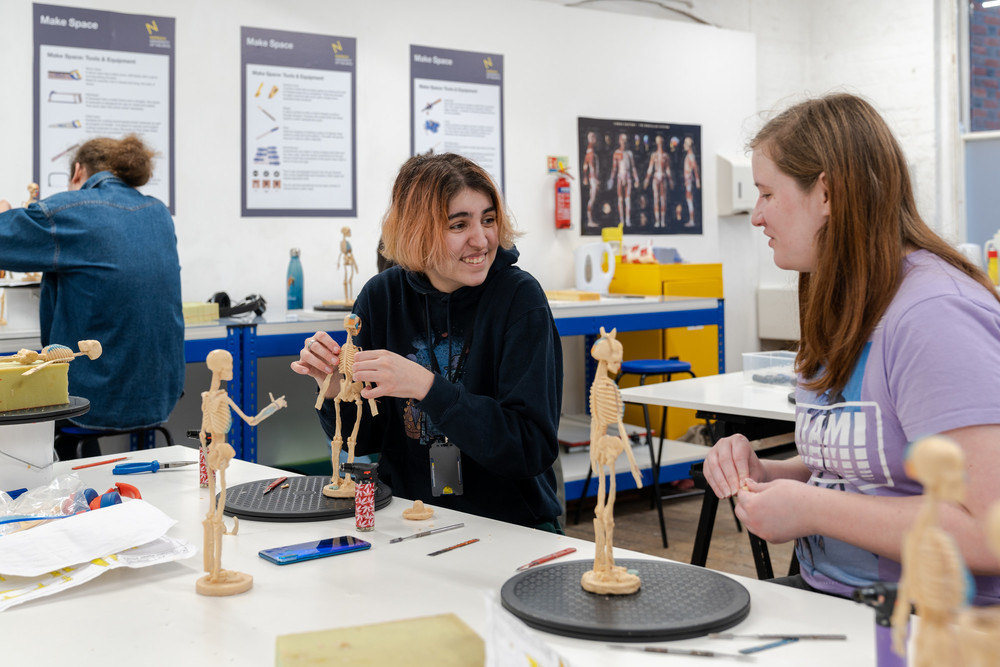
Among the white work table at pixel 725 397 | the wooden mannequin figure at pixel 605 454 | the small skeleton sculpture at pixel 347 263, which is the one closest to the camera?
the wooden mannequin figure at pixel 605 454

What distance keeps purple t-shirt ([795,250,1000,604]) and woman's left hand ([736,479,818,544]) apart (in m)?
0.06

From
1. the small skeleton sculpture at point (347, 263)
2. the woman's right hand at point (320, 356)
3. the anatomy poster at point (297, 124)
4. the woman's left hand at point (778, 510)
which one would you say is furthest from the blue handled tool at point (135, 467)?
the anatomy poster at point (297, 124)

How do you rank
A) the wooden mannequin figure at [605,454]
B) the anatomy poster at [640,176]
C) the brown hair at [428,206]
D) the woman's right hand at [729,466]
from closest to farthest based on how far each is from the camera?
the wooden mannequin figure at [605,454] < the woman's right hand at [729,466] < the brown hair at [428,206] < the anatomy poster at [640,176]

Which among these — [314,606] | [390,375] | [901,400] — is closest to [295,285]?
[390,375]

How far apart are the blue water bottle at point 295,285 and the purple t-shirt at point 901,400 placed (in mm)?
3230

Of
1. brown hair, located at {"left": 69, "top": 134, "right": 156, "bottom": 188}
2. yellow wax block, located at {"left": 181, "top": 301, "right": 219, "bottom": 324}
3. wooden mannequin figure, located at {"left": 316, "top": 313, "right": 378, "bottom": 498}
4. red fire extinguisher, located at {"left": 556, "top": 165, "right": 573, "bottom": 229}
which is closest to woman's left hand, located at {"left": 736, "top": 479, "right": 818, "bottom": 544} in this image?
wooden mannequin figure, located at {"left": 316, "top": 313, "right": 378, "bottom": 498}

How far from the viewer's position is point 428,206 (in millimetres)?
1861

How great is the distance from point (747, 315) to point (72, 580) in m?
5.60

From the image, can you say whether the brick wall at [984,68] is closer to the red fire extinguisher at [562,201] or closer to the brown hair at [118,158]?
the red fire extinguisher at [562,201]

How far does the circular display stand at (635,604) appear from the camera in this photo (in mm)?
980

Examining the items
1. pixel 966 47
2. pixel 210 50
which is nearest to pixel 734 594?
pixel 210 50

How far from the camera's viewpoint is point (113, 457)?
1992 mm

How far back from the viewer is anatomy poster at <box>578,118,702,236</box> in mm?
5496

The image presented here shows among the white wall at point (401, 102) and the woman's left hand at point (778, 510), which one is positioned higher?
the white wall at point (401, 102)
